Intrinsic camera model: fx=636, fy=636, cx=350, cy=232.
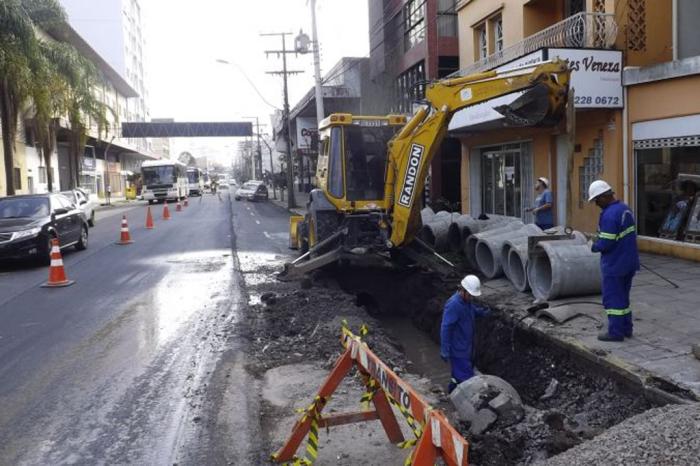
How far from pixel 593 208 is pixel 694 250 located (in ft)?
9.21

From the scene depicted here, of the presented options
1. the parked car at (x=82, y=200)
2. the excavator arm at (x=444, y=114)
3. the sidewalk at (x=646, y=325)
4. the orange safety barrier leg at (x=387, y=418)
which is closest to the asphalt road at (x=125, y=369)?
the orange safety barrier leg at (x=387, y=418)

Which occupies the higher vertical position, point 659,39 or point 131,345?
point 659,39

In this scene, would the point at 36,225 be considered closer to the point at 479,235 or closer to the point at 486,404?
the point at 479,235

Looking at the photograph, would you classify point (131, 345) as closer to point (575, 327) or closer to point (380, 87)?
point (575, 327)

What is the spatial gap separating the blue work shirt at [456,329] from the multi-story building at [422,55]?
51.8ft

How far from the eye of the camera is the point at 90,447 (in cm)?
497

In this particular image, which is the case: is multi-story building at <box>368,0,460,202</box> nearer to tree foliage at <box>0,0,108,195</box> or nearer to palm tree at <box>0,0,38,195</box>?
palm tree at <box>0,0,38,195</box>

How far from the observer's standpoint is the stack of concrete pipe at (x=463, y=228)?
12742 millimetres

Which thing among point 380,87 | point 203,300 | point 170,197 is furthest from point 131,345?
point 170,197

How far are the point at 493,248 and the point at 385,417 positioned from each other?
607 cm

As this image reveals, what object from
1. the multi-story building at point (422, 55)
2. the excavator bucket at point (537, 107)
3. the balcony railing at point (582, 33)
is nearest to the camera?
the excavator bucket at point (537, 107)

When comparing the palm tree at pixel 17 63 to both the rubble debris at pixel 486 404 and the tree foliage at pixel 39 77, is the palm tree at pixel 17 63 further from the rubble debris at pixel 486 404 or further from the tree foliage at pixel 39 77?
the rubble debris at pixel 486 404

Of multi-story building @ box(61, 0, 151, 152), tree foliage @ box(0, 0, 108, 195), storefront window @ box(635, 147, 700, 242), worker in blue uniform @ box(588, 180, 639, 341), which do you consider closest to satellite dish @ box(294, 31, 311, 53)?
tree foliage @ box(0, 0, 108, 195)

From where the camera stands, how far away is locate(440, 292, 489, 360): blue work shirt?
20.4 ft
